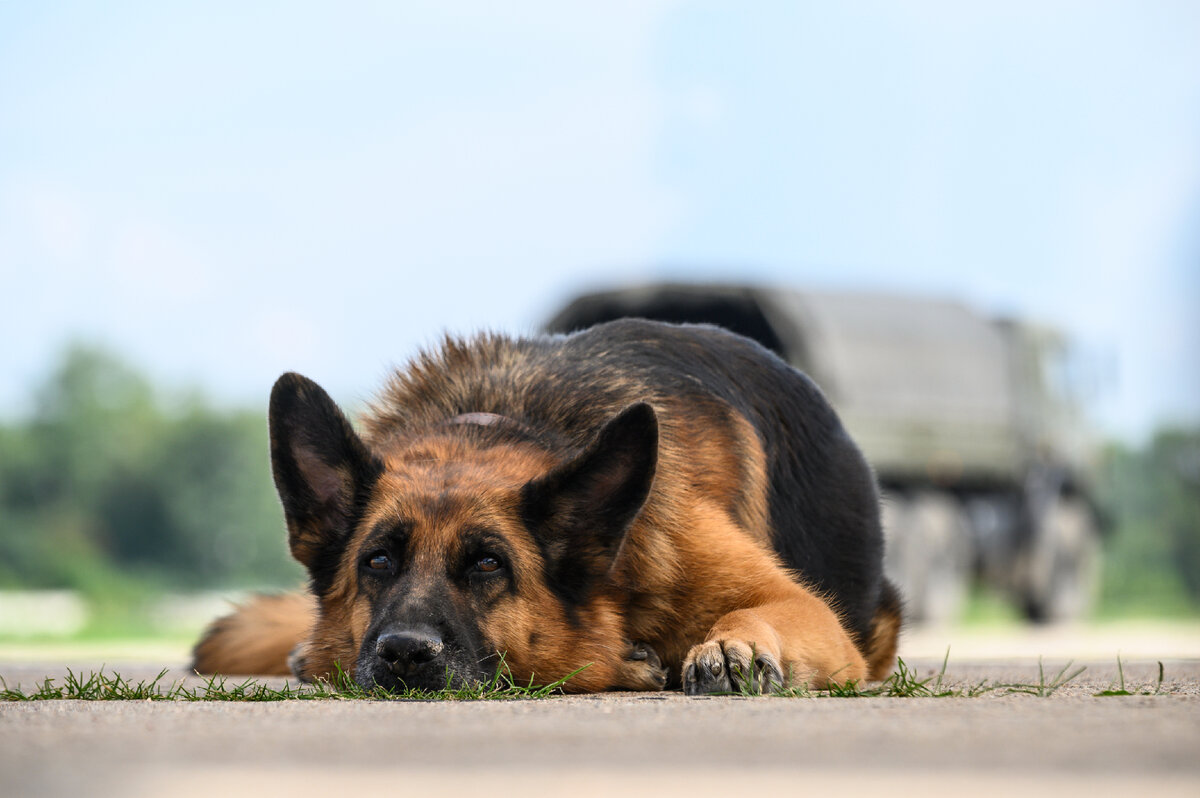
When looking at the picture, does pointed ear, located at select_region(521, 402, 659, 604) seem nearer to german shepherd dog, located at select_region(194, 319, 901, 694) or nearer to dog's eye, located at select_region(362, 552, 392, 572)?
german shepherd dog, located at select_region(194, 319, 901, 694)

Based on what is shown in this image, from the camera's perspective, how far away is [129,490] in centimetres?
5112

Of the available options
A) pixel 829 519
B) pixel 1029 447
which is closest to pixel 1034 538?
pixel 1029 447

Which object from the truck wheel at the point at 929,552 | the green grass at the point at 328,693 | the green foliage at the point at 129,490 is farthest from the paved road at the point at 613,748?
the green foliage at the point at 129,490

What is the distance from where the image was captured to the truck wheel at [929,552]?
1950 cm

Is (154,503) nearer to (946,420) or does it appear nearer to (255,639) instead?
(946,420)

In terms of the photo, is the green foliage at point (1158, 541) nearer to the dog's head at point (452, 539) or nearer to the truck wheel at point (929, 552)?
the truck wheel at point (929, 552)

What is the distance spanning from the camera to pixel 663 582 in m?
5.18

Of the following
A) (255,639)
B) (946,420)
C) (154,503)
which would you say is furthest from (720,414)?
(154,503)

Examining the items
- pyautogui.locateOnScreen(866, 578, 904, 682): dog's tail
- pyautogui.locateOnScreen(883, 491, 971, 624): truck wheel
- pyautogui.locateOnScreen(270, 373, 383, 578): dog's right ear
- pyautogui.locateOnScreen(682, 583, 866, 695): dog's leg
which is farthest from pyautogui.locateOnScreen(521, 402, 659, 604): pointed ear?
pyautogui.locateOnScreen(883, 491, 971, 624): truck wheel

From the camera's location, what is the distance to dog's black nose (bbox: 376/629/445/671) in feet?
14.5

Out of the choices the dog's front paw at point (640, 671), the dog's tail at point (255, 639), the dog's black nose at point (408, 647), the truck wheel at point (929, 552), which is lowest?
the truck wheel at point (929, 552)

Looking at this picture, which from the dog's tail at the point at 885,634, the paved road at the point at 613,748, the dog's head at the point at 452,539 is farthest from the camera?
the dog's tail at the point at 885,634

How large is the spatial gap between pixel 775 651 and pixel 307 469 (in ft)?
5.86

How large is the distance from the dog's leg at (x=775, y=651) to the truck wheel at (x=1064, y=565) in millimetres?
18258
